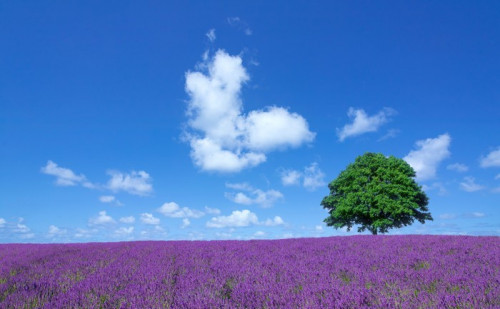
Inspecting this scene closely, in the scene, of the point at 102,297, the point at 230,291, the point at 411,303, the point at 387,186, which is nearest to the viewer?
the point at 411,303

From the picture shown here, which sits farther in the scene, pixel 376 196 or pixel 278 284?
pixel 376 196

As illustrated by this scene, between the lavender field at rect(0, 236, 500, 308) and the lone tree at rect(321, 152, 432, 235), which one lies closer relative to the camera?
the lavender field at rect(0, 236, 500, 308)

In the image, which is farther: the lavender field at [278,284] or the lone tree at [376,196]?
the lone tree at [376,196]

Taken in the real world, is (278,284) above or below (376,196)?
below

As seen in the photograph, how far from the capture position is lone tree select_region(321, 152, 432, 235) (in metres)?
19.1

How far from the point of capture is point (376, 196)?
62.6 feet

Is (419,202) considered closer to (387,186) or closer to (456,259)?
(387,186)

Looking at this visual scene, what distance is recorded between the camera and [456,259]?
5.66m

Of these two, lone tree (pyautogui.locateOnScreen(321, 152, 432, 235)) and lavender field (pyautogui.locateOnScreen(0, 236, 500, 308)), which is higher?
lone tree (pyautogui.locateOnScreen(321, 152, 432, 235))

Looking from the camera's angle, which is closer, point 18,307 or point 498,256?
point 18,307

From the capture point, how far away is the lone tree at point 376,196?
1909 cm

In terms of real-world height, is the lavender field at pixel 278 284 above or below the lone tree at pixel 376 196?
below

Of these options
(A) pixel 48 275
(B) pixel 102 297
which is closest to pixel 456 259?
(B) pixel 102 297

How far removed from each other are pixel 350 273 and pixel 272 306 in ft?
7.10
